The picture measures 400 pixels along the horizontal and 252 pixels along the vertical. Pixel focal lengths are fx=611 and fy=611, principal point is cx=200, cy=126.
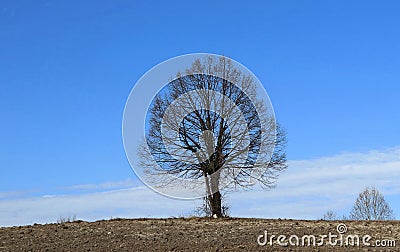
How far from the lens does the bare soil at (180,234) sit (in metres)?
17.0

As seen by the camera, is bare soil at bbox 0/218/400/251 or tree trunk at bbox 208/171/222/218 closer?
bare soil at bbox 0/218/400/251

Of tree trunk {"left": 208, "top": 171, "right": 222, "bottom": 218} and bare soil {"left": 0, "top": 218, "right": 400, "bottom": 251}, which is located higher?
tree trunk {"left": 208, "top": 171, "right": 222, "bottom": 218}

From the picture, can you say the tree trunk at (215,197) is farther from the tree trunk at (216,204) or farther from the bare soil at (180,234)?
the bare soil at (180,234)

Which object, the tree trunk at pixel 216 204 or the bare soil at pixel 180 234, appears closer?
the bare soil at pixel 180 234

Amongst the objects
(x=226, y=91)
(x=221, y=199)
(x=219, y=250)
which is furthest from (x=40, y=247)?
(x=226, y=91)

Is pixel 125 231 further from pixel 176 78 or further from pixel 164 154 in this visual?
pixel 176 78

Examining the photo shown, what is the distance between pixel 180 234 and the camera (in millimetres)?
18625

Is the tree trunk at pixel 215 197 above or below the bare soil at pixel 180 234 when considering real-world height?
above

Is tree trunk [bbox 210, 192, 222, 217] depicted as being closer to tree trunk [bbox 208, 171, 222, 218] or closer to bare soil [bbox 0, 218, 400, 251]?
tree trunk [bbox 208, 171, 222, 218]

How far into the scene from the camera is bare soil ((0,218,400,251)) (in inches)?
670

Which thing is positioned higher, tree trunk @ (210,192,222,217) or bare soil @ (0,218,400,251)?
tree trunk @ (210,192,222,217)

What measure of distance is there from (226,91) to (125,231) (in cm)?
925

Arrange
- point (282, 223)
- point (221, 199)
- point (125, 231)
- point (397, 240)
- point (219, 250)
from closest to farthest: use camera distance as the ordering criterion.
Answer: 1. point (219, 250)
2. point (397, 240)
3. point (125, 231)
4. point (282, 223)
5. point (221, 199)

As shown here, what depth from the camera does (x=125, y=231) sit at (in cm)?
1936
